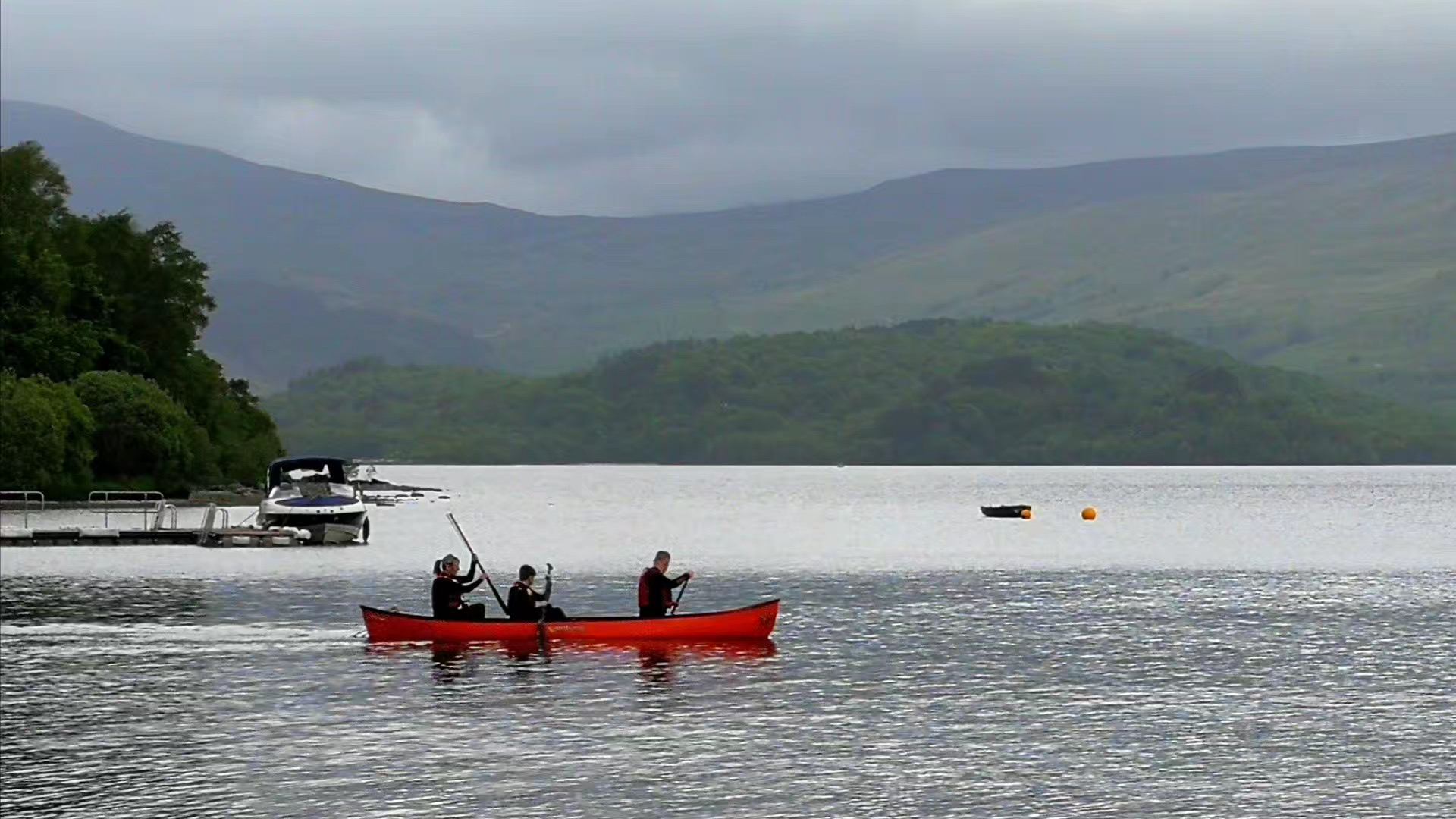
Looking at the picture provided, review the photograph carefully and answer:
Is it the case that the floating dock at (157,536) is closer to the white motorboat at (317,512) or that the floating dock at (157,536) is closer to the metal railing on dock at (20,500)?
the white motorboat at (317,512)

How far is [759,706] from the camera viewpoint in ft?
177

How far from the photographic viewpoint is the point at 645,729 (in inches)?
1953

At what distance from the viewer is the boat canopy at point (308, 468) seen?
15275 centimetres

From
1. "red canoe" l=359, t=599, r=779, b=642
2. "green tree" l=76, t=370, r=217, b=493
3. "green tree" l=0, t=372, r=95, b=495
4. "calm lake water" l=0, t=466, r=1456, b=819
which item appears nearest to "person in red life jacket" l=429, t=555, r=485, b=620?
"red canoe" l=359, t=599, r=779, b=642

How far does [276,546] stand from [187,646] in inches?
2424

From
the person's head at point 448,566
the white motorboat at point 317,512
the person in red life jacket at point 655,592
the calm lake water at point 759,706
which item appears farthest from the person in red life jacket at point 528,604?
the white motorboat at point 317,512

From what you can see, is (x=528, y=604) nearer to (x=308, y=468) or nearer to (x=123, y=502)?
(x=308, y=468)

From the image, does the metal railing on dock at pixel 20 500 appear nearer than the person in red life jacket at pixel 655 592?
No

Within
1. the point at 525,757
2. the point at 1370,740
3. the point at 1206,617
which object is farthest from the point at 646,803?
the point at 1206,617

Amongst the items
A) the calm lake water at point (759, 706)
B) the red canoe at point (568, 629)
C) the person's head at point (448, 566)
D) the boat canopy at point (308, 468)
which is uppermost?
the boat canopy at point (308, 468)

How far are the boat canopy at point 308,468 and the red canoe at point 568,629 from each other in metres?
87.3

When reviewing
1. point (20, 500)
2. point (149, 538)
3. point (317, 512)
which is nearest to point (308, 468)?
point (317, 512)

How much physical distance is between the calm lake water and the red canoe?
26.7 inches

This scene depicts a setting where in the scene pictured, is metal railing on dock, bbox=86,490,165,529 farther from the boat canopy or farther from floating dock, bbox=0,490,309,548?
floating dock, bbox=0,490,309,548
